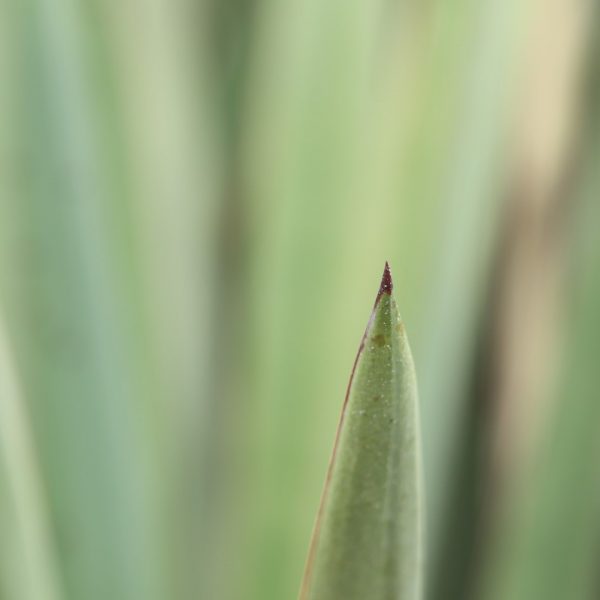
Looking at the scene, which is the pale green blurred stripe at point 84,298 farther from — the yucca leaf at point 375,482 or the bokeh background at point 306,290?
the yucca leaf at point 375,482

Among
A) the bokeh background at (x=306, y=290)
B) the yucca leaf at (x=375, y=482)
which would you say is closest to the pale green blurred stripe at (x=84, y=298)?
the bokeh background at (x=306, y=290)

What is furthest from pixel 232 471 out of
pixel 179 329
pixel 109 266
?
pixel 109 266

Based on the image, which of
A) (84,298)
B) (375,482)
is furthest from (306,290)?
(375,482)

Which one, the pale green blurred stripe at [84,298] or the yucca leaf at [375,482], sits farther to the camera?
the pale green blurred stripe at [84,298]

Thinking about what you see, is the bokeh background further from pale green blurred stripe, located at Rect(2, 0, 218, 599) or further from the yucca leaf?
the yucca leaf

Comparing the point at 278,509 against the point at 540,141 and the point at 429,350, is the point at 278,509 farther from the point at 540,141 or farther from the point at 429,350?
the point at 540,141

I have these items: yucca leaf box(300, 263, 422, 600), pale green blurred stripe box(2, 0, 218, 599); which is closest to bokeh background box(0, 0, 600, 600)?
pale green blurred stripe box(2, 0, 218, 599)

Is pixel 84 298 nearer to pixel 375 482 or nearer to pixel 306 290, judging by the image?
pixel 306 290
